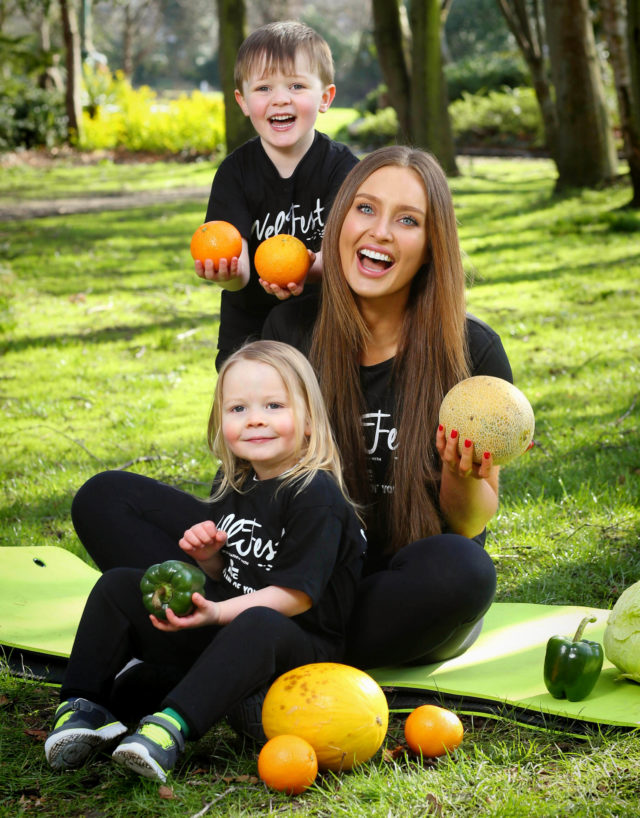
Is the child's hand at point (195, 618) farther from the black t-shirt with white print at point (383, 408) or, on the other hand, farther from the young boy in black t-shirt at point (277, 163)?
the young boy in black t-shirt at point (277, 163)

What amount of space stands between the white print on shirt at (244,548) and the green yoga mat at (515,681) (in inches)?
24.4

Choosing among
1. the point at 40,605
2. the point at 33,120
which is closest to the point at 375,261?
the point at 40,605

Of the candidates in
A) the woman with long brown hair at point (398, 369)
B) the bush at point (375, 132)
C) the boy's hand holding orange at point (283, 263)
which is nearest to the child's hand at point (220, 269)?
the boy's hand holding orange at point (283, 263)

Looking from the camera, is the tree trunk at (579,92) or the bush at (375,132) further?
the bush at (375,132)

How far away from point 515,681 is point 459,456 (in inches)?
32.0

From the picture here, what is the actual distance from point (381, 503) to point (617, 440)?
9.20 feet

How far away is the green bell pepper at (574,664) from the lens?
315 cm

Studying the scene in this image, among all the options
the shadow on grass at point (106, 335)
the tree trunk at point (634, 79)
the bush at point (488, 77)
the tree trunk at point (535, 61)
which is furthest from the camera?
the bush at point (488, 77)

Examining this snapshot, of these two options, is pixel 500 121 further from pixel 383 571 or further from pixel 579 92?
pixel 383 571

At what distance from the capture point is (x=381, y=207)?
3496 mm

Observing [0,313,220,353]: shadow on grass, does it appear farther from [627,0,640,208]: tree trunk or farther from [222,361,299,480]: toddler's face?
[222,361,299,480]: toddler's face

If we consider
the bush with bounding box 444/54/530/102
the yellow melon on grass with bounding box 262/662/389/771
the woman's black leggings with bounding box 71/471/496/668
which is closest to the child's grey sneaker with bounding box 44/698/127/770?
the yellow melon on grass with bounding box 262/662/389/771

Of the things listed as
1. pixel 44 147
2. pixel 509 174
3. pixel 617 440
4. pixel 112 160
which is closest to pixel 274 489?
pixel 617 440

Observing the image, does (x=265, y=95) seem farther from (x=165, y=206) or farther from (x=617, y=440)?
(x=165, y=206)
